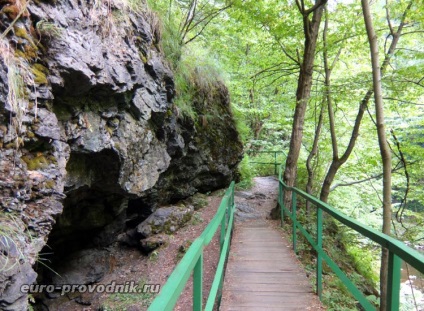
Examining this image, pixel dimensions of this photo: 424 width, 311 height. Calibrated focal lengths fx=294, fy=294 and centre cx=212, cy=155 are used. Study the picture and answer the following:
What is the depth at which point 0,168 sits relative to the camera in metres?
2.82

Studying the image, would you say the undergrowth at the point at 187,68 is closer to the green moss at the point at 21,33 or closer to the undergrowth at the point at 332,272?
the green moss at the point at 21,33

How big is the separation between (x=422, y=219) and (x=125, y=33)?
9.23 meters

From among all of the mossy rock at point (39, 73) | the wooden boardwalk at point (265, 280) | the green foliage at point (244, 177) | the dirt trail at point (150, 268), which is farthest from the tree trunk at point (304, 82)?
the mossy rock at point (39, 73)

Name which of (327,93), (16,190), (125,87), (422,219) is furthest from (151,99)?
(422,219)

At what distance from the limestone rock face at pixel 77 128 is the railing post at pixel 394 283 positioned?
9.70ft

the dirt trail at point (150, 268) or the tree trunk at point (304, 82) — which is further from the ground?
the tree trunk at point (304, 82)

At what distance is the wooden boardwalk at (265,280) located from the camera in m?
3.43

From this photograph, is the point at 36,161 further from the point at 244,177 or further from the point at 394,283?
the point at 244,177

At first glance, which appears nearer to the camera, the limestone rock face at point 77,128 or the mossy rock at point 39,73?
the limestone rock face at point 77,128

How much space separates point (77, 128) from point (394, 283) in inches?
157

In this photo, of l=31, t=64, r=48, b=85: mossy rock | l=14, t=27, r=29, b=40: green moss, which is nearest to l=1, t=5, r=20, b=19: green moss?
l=14, t=27, r=29, b=40: green moss

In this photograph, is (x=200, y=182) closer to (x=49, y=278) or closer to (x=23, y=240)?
(x=49, y=278)

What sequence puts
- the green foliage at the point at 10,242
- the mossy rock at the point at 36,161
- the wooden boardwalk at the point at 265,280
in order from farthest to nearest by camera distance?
the wooden boardwalk at the point at 265,280 < the mossy rock at the point at 36,161 < the green foliage at the point at 10,242

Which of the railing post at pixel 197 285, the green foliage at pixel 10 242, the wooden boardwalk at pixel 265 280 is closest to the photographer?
the railing post at pixel 197 285
